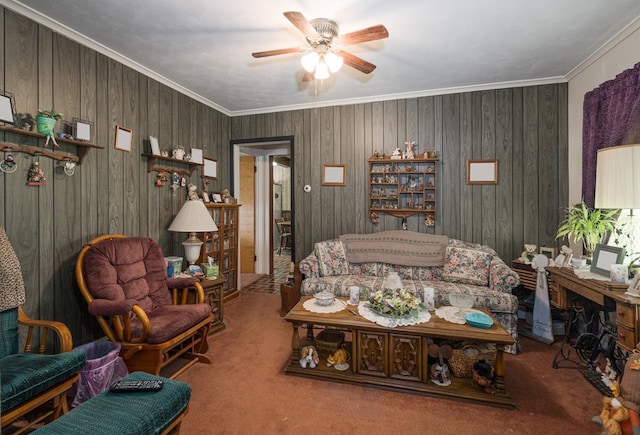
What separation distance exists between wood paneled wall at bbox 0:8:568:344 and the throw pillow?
1.58ft

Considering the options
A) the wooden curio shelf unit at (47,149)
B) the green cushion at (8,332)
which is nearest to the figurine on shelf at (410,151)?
the wooden curio shelf unit at (47,149)

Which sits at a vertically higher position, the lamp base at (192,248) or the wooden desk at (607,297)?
the lamp base at (192,248)

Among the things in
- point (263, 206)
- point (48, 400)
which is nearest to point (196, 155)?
point (263, 206)

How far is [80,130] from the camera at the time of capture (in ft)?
8.25

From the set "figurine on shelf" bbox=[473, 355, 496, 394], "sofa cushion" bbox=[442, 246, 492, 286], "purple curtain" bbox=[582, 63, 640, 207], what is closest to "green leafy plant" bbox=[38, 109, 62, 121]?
"figurine on shelf" bbox=[473, 355, 496, 394]

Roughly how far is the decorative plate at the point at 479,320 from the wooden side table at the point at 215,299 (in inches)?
91.2

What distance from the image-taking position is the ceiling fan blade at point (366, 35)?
1.92 meters

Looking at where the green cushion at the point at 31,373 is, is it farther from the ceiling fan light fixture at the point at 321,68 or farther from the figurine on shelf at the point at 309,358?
the ceiling fan light fixture at the point at 321,68

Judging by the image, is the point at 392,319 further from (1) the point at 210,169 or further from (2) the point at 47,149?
(1) the point at 210,169

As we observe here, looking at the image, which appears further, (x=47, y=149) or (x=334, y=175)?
(x=334, y=175)

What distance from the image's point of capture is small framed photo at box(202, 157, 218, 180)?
414 cm

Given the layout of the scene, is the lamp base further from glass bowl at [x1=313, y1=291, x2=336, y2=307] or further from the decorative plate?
the decorative plate

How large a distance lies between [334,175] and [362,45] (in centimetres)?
179

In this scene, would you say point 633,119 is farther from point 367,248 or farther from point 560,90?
point 367,248
